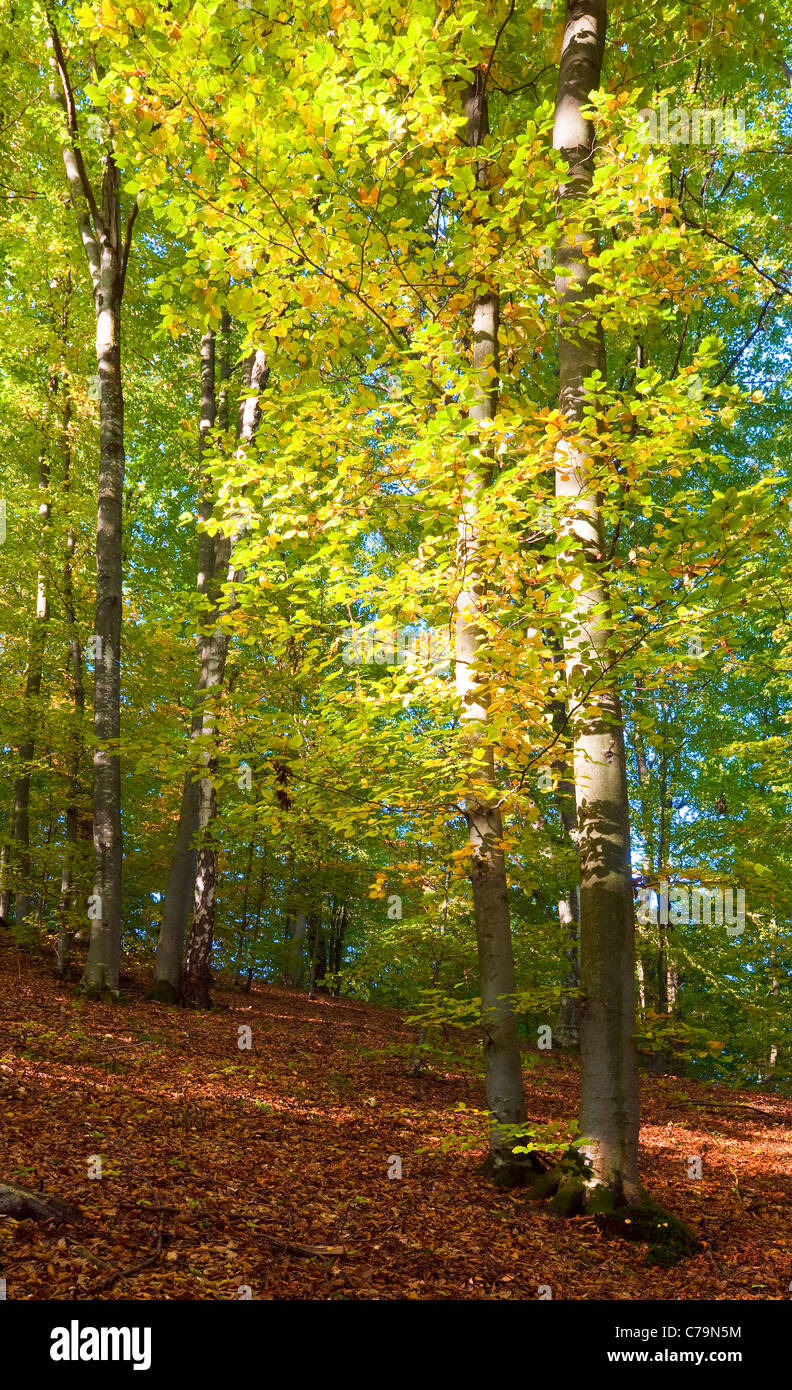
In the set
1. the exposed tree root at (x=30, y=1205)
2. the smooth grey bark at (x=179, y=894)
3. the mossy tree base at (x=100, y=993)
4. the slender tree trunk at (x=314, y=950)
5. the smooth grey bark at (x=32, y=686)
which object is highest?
the smooth grey bark at (x=32, y=686)

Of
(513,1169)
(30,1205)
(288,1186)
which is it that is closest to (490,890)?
(513,1169)

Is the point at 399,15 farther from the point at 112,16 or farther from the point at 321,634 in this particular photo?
the point at 321,634

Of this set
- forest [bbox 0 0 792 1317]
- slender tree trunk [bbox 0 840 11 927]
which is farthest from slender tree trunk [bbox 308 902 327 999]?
forest [bbox 0 0 792 1317]

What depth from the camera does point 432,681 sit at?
4.75 meters

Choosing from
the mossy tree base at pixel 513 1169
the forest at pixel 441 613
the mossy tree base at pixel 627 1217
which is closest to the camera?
the forest at pixel 441 613

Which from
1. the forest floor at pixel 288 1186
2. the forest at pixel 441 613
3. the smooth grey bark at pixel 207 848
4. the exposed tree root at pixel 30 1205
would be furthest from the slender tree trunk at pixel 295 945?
the exposed tree root at pixel 30 1205

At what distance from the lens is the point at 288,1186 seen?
4.71 metres

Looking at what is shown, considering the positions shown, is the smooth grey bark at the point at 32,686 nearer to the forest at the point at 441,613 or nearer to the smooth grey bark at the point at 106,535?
the smooth grey bark at the point at 106,535

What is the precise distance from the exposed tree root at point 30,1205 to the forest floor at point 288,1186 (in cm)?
8

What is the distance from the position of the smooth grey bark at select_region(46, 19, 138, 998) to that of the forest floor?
3.54 ft

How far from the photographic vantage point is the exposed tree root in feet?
11.2

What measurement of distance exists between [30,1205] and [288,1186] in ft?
5.72

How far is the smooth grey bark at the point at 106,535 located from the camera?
9734 mm

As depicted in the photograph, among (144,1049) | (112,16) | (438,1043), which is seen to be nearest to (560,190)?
(112,16)
